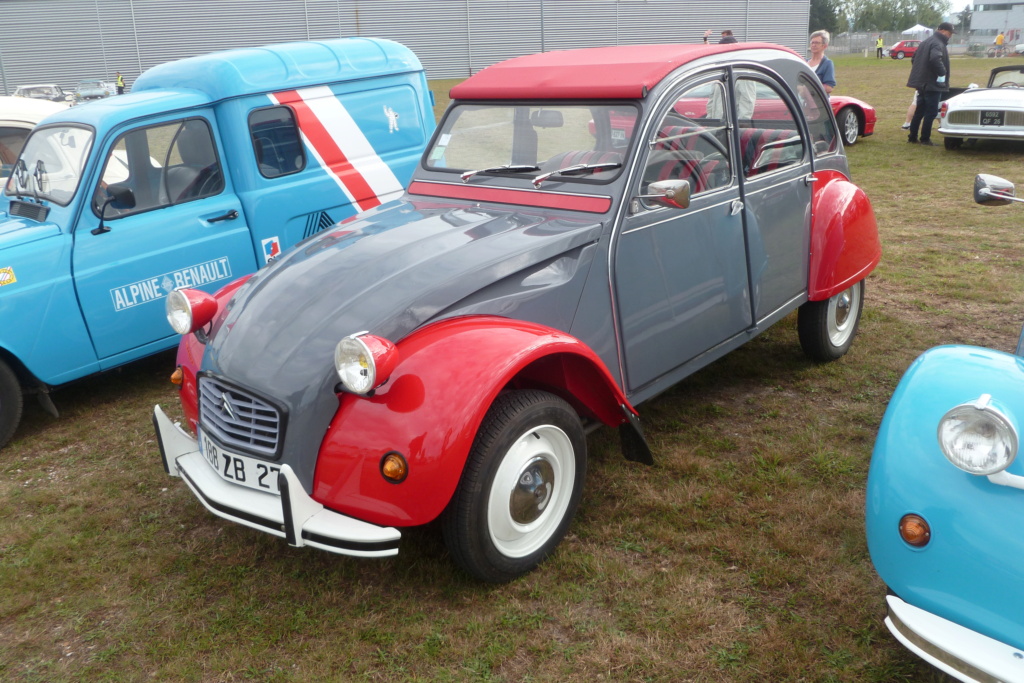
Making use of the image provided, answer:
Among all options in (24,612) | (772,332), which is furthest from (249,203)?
(772,332)

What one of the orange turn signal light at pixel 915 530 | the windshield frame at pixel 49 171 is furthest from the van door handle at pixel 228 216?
the orange turn signal light at pixel 915 530

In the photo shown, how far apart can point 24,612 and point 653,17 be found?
50285 millimetres

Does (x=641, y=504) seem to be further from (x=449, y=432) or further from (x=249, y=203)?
(x=249, y=203)

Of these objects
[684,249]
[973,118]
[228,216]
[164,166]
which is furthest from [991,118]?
[164,166]

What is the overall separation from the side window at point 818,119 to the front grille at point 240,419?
11.4ft

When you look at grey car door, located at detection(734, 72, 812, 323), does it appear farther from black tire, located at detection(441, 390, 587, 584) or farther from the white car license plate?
the white car license plate

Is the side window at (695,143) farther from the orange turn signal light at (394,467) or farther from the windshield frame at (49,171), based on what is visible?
the windshield frame at (49,171)

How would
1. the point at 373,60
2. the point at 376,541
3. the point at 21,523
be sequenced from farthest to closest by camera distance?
the point at 373,60
the point at 21,523
the point at 376,541

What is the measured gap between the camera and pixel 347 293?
3086mm

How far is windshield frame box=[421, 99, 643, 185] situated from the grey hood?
0.29 meters

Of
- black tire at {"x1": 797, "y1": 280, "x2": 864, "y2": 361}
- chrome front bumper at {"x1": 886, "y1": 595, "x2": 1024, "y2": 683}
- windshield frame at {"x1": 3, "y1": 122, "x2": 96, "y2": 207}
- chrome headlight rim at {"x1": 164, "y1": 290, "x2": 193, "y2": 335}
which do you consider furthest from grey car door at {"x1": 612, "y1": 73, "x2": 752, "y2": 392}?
windshield frame at {"x1": 3, "y1": 122, "x2": 96, "y2": 207}

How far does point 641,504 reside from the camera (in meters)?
3.69

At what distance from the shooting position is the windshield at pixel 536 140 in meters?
3.67

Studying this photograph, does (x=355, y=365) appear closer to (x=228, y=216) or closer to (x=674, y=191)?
(x=674, y=191)
